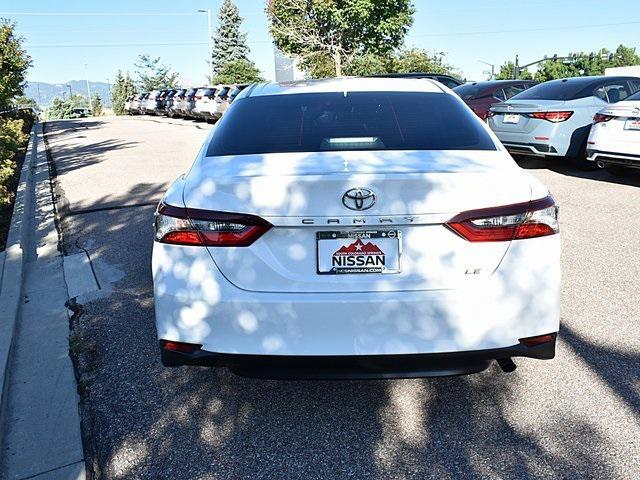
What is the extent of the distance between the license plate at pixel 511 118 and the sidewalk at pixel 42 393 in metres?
7.58

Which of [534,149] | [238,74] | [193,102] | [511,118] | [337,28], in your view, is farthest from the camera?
[238,74]

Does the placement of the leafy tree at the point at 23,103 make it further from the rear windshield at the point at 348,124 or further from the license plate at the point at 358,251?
the license plate at the point at 358,251

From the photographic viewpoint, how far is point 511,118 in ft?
32.8

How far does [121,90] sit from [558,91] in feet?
269

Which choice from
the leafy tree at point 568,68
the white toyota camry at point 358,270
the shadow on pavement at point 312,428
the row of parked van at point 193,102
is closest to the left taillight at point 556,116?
the shadow on pavement at point 312,428

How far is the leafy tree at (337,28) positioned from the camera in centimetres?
2705

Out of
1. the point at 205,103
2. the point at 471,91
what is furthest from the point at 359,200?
the point at 205,103

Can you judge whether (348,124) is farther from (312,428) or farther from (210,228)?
(312,428)

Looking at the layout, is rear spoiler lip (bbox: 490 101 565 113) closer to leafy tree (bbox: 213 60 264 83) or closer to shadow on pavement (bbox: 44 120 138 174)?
shadow on pavement (bbox: 44 120 138 174)

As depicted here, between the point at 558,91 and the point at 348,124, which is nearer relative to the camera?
the point at 348,124

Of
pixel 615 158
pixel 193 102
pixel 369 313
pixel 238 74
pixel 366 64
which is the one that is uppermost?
pixel 238 74

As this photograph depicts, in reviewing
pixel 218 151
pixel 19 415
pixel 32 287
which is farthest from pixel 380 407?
pixel 32 287

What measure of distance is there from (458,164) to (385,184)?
1.41 feet

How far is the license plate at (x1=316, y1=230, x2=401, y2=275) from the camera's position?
2502 mm
